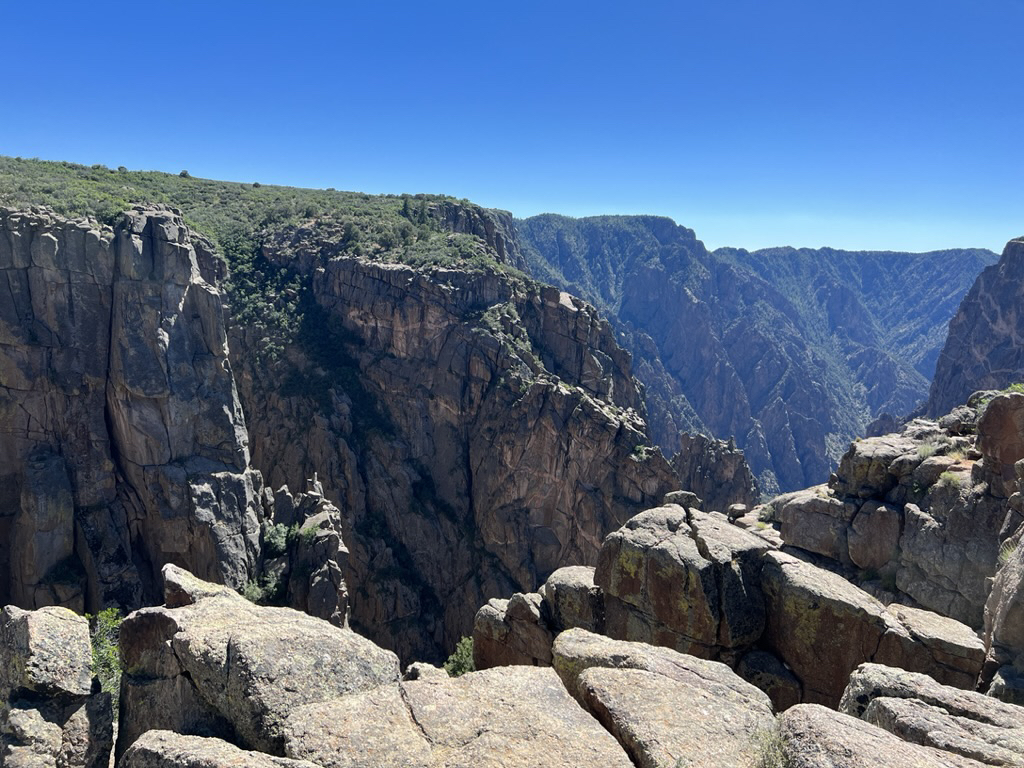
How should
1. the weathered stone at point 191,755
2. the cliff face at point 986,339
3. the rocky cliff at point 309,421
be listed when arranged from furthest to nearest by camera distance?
the cliff face at point 986,339, the rocky cliff at point 309,421, the weathered stone at point 191,755

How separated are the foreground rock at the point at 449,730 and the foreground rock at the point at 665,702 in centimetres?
36

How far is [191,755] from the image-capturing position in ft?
24.5

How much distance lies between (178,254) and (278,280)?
1164 inches

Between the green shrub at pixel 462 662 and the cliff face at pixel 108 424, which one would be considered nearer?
the green shrub at pixel 462 662

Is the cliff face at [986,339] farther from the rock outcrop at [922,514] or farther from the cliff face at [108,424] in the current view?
the cliff face at [108,424]

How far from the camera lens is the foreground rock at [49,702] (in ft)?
29.9

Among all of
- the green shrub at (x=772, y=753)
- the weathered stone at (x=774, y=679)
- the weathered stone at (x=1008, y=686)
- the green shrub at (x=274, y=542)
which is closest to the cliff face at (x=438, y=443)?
the green shrub at (x=274, y=542)

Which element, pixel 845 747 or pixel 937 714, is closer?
pixel 845 747

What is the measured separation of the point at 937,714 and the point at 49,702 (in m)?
12.7

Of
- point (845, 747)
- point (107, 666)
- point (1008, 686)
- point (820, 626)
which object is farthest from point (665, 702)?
point (107, 666)

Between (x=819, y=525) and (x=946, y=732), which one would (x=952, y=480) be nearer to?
(x=819, y=525)

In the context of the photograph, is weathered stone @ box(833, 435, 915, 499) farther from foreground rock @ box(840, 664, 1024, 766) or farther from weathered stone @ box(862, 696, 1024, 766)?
weathered stone @ box(862, 696, 1024, 766)

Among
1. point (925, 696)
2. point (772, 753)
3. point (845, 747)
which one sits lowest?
point (772, 753)

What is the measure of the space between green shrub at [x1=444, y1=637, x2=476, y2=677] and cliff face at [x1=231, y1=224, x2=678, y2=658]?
2975 centimetres
